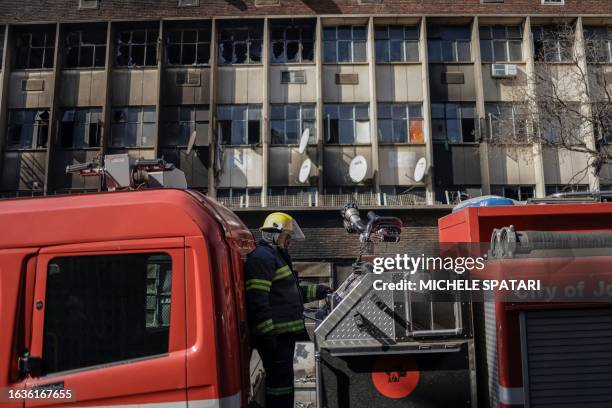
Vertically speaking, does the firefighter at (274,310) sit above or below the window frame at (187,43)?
below

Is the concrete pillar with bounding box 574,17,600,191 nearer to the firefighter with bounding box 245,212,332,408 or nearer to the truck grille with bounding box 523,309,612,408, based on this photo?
the truck grille with bounding box 523,309,612,408

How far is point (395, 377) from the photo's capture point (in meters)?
2.80

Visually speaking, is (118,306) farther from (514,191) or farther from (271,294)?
(514,191)

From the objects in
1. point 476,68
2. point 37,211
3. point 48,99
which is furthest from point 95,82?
point 37,211

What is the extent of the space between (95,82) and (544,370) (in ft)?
64.6

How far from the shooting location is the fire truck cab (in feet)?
7.79

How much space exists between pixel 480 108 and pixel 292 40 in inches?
Result: 322

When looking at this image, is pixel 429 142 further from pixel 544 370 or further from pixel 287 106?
pixel 544 370

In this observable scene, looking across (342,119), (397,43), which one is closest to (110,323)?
(342,119)

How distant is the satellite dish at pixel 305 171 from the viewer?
676 inches

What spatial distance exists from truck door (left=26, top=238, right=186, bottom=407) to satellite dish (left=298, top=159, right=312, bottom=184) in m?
14.7


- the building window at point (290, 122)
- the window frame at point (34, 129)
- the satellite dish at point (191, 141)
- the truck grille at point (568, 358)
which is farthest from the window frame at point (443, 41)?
the truck grille at point (568, 358)

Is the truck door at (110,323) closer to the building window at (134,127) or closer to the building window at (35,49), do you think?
the building window at (134,127)

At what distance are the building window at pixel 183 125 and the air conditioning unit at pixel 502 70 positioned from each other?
11.8 m
